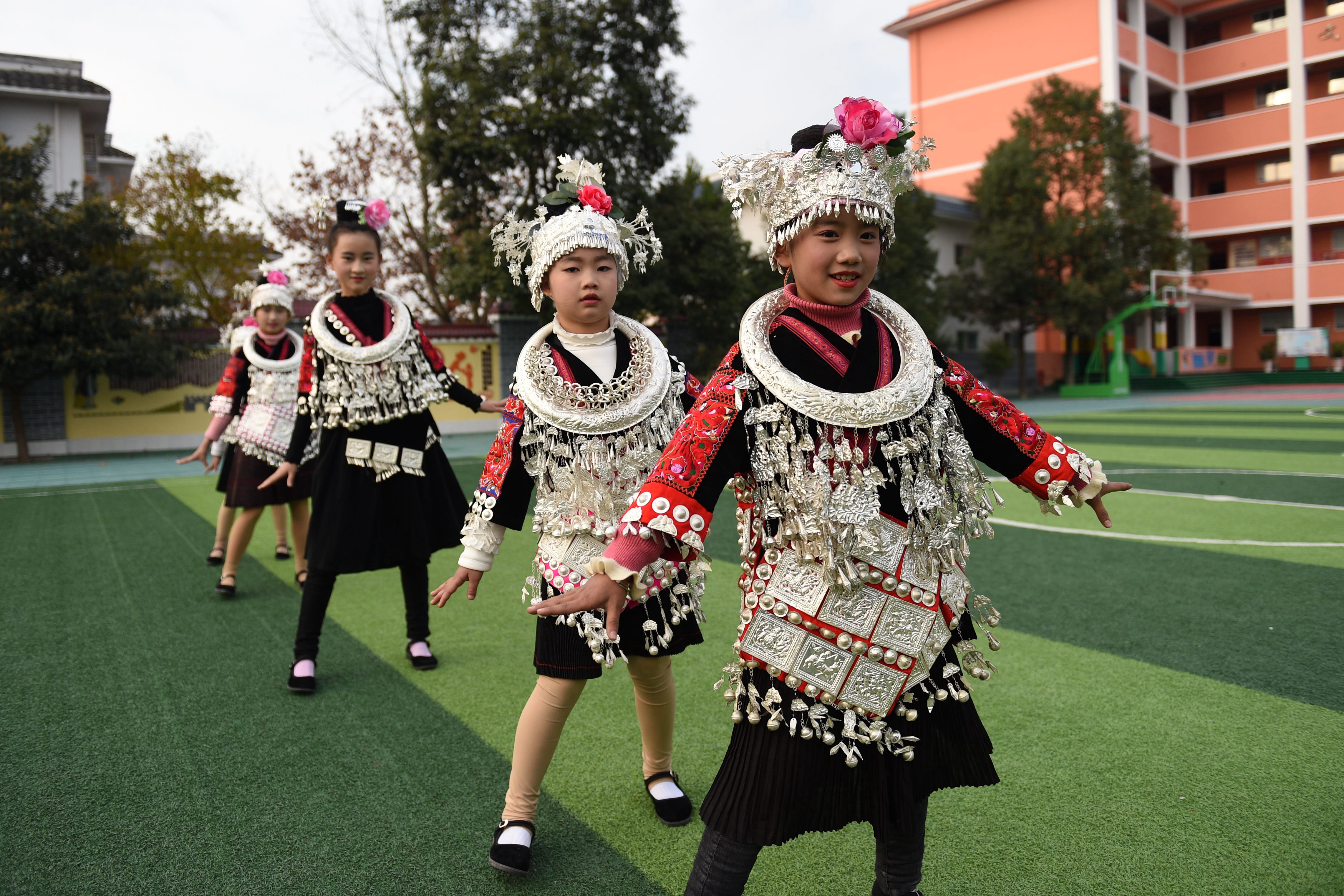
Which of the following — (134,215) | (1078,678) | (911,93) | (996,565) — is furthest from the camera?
(911,93)

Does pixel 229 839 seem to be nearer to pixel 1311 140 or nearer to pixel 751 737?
pixel 751 737

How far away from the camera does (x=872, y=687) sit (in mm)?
1892

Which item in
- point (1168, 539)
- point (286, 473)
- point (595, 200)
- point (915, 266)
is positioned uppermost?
point (915, 266)

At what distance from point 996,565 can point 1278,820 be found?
3.25 meters

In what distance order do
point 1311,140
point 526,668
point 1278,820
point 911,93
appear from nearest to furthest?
point 1278,820 → point 526,668 → point 1311,140 → point 911,93

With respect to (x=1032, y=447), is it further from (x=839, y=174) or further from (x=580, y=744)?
(x=580, y=744)

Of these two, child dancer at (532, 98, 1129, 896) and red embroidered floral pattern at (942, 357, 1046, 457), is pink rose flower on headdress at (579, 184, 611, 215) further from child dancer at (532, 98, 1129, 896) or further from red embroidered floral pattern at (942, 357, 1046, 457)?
red embroidered floral pattern at (942, 357, 1046, 457)

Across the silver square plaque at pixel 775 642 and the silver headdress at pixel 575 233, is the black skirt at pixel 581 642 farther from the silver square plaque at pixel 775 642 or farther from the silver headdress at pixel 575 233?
the silver headdress at pixel 575 233

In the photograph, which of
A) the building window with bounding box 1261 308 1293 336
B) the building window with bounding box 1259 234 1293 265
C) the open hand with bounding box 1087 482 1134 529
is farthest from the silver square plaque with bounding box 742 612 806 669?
the building window with bounding box 1259 234 1293 265

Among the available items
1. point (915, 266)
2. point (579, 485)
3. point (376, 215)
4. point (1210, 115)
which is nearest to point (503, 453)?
point (579, 485)

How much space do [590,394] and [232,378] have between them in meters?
3.69

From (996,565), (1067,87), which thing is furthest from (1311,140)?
(996,565)

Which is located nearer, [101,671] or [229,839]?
[229,839]

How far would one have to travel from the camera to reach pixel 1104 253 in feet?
87.3
